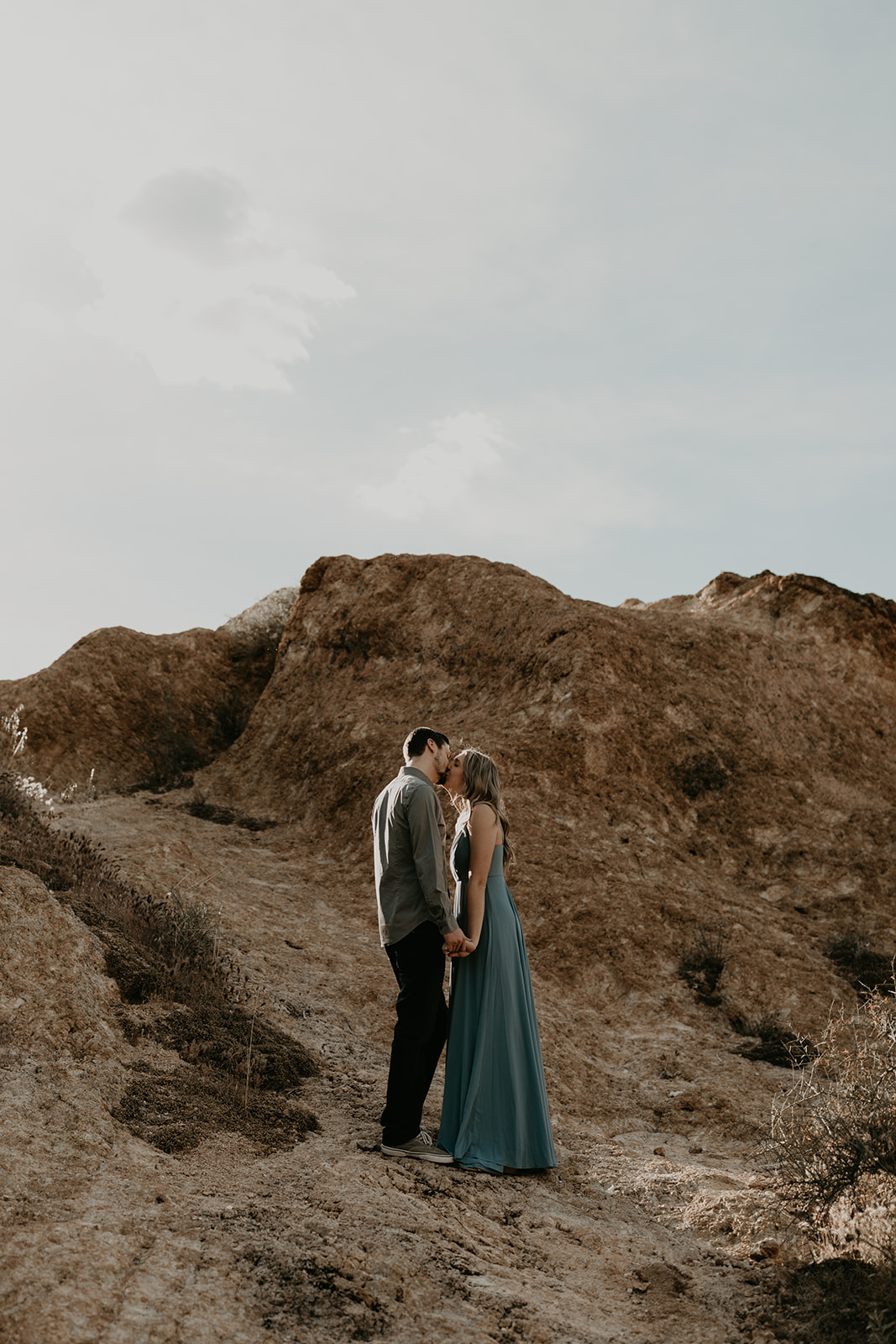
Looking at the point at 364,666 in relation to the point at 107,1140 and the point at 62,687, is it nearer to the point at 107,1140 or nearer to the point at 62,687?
the point at 62,687

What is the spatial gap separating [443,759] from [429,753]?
8cm

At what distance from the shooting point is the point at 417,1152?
427cm

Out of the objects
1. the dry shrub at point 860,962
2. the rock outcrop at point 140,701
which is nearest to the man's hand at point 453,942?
the dry shrub at point 860,962

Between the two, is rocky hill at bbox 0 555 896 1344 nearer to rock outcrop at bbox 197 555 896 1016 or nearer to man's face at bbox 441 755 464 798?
rock outcrop at bbox 197 555 896 1016

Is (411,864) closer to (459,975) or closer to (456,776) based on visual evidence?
(456,776)

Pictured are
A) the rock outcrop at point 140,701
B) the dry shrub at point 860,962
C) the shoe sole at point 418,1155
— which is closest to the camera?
the shoe sole at point 418,1155

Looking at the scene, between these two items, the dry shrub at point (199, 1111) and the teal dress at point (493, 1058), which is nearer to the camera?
the dry shrub at point (199, 1111)

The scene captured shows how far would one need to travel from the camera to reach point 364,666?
15.4m

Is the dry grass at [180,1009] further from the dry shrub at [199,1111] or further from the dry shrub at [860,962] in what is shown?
the dry shrub at [860,962]

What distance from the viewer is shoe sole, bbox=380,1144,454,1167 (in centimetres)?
423

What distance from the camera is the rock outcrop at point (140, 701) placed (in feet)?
54.6

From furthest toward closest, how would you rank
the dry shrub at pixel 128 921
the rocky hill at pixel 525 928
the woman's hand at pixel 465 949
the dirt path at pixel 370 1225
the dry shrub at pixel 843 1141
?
the dry shrub at pixel 128 921 → the woman's hand at pixel 465 949 → the dry shrub at pixel 843 1141 → the rocky hill at pixel 525 928 → the dirt path at pixel 370 1225

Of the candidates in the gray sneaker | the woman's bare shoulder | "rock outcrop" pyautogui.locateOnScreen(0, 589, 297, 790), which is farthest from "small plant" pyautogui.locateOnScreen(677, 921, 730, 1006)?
"rock outcrop" pyautogui.locateOnScreen(0, 589, 297, 790)

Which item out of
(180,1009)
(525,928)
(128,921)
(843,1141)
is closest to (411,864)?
(180,1009)
